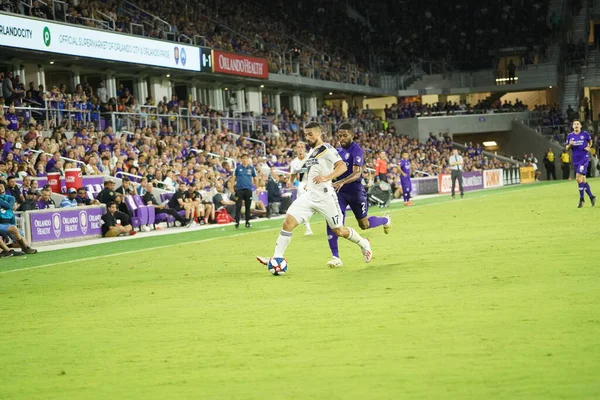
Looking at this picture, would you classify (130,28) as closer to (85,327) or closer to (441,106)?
(85,327)

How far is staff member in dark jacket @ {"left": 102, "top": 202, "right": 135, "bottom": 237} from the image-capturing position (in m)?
25.6

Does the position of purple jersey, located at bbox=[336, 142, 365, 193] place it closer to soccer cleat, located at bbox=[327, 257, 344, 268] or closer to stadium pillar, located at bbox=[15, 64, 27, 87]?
soccer cleat, located at bbox=[327, 257, 344, 268]

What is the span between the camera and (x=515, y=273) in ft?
38.1

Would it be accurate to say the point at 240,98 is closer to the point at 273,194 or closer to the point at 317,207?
the point at 273,194

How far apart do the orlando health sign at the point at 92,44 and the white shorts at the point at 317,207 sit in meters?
21.0

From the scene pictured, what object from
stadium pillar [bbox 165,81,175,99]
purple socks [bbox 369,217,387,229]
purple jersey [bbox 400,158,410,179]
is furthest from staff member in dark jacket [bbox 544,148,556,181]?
purple socks [bbox 369,217,387,229]

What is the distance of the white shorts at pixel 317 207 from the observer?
13219 millimetres

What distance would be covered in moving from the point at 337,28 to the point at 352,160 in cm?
5725

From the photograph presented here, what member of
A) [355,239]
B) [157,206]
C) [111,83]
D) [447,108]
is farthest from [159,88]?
[355,239]

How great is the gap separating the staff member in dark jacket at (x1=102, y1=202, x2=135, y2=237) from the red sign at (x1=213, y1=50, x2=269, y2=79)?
2034 centimetres

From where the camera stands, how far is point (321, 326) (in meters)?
8.54

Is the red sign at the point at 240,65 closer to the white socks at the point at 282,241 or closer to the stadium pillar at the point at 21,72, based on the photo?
the stadium pillar at the point at 21,72

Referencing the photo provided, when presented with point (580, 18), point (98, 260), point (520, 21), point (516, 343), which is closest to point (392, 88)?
point (520, 21)

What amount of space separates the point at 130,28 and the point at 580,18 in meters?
50.1
